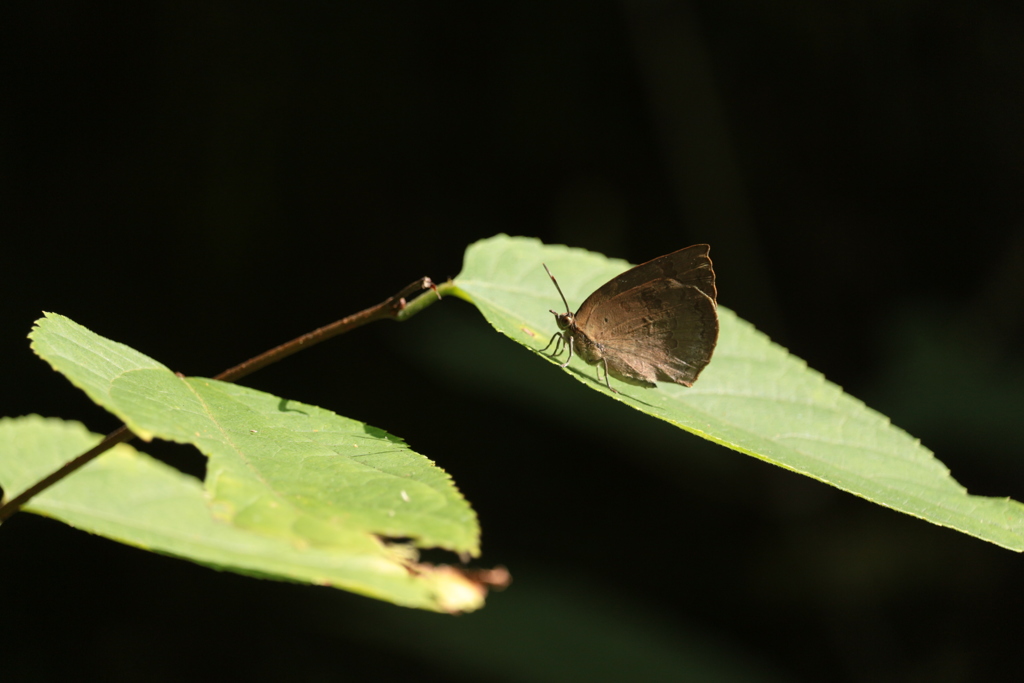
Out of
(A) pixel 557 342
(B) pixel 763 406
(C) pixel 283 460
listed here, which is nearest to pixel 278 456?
(C) pixel 283 460

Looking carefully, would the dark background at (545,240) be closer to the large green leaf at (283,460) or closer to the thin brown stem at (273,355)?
the thin brown stem at (273,355)

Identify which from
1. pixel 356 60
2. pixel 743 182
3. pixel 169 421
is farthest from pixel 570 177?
pixel 169 421

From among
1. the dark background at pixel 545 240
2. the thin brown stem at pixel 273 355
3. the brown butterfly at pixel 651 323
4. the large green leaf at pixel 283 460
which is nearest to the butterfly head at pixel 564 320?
the brown butterfly at pixel 651 323

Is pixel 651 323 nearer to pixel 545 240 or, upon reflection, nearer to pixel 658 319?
pixel 658 319

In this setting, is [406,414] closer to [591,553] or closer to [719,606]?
[591,553]

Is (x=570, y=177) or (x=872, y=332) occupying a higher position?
(x=570, y=177)

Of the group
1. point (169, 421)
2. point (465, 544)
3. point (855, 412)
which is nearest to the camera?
point (465, 544)

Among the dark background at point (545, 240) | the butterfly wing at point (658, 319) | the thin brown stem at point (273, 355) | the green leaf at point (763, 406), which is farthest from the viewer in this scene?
the dark background at point (545, 240)
